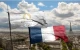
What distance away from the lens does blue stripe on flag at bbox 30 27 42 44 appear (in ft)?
19.5

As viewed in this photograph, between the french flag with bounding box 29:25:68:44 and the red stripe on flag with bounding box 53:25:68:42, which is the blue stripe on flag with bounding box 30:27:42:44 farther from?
the red stripe on flag with bounding box 53:25:68:42

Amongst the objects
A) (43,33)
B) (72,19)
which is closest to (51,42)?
(43,33)

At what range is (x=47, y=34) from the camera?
19.8ft

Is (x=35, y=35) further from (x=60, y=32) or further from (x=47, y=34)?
(x=60, y=32)

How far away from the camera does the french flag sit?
5.96 meters

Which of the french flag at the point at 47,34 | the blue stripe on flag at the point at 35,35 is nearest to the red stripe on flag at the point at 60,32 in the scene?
the french flag at the point at 47,34

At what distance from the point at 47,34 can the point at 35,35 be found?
24 centimetres

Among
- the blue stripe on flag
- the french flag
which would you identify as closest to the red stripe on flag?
the french flag

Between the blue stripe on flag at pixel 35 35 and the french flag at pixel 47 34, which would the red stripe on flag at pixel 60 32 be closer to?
the french flag at pixel 47 34

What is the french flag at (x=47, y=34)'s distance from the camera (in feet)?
19.6

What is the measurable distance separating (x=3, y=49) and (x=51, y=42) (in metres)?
0.96

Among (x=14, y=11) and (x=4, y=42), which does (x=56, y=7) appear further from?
(x=4, y=42)

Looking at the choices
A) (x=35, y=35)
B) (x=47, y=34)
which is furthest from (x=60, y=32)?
(x=35, y=35)

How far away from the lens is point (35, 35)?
5996 mm
